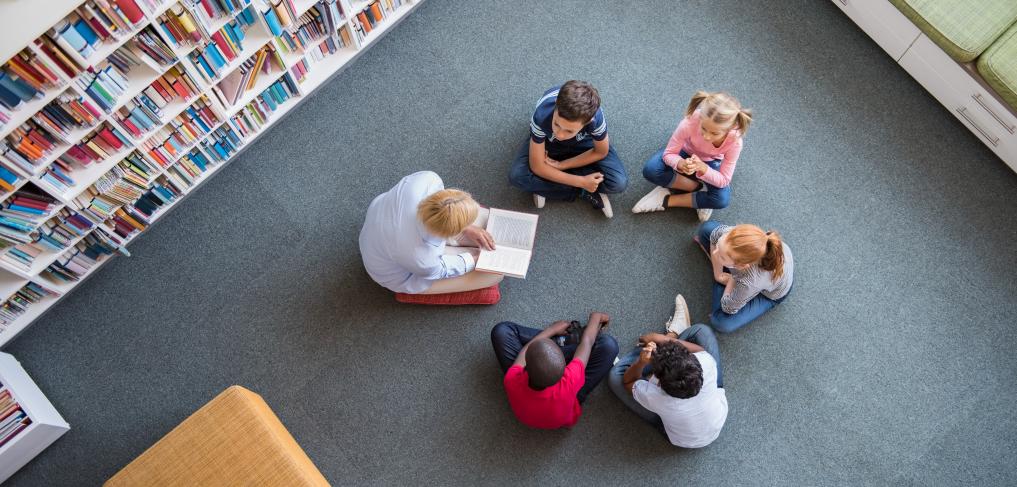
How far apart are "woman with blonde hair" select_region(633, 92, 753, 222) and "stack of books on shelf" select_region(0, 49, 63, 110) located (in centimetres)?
256

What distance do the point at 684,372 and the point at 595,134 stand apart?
46.1 inches

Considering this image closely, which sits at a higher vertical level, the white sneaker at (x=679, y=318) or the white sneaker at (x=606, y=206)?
the white sneaker at (x=606, y=206)

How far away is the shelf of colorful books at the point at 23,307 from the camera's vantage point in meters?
2.98

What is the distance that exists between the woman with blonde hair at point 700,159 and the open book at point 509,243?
641 millimetres

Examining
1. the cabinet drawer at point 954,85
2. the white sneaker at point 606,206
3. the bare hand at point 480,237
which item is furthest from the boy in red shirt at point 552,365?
the cabinet drawer at point 954,85

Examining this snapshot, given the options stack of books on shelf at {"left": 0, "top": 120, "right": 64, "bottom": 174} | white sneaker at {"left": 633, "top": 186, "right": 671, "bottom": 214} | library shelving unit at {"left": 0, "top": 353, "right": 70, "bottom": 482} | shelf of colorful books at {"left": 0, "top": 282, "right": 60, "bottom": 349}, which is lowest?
library shelving unit at {"left": 0, "top": 353, "right": 70, "bottom": 482}

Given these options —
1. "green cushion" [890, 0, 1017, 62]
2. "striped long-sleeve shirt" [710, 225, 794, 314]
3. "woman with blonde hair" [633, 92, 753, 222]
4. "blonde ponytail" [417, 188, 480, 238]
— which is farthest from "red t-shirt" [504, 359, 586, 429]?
"green cushion" [890, 0, 1017, 62]

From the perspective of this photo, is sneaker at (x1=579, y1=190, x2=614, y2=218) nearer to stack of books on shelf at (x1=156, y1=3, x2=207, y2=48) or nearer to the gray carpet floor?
the gray carpet floor

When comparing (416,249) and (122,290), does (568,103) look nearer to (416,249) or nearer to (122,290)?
(416,249)

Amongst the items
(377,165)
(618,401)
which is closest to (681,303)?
(618,401)

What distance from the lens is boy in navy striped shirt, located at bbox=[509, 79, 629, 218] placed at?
3.06 meters

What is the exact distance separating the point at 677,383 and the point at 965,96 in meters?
2.28

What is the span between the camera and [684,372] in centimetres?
265

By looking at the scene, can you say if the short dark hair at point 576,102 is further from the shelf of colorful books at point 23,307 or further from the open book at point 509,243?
the shelf of colorful books at point 23,307
